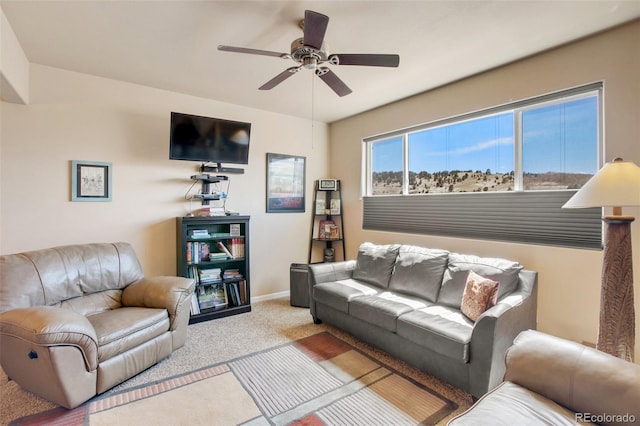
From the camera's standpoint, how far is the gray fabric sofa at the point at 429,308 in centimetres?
196

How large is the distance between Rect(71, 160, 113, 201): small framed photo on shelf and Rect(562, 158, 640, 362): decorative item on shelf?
13.4ft

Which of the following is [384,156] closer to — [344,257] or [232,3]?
[344,257]

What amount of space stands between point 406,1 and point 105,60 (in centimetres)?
270

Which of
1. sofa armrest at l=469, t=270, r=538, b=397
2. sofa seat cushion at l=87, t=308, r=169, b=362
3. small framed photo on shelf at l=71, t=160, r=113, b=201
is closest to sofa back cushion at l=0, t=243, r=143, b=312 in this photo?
sofa seat cushion at l=87, t=308, r=169, b=362

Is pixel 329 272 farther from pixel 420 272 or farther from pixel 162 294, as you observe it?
pixel 162 294

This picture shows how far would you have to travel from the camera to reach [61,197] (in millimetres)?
2934

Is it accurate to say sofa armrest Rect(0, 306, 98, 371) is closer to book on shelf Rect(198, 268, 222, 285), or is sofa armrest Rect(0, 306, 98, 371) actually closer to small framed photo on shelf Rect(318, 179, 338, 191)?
book on shelf Rect(198, 268, 222, 285)

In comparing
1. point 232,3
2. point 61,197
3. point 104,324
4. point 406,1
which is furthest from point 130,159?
point 406,1

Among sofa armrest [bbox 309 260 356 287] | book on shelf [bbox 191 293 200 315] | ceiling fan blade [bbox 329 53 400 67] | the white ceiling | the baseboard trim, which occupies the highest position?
the white ceiling

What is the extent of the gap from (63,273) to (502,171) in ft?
13.5

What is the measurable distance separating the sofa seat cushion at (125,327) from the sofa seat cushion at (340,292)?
1.48m

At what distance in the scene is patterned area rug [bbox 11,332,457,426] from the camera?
1.85 meters

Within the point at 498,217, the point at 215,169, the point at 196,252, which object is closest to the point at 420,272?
the point at 498,217

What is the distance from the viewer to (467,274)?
2635 millimetres
